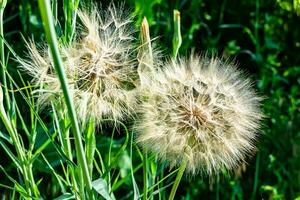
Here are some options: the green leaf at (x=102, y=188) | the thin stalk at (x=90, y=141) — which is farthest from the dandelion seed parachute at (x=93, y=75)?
the green leaf at (x=102, y=188)

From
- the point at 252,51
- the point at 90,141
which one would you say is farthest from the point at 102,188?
the point at 252,51

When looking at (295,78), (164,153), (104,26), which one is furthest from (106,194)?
(295,78)

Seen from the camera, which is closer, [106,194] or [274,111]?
[106,194]

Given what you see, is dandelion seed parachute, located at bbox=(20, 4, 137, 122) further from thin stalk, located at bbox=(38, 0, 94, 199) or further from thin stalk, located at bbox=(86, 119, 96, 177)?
thin stalk, located at bbox=(38, 0, 94, 199)

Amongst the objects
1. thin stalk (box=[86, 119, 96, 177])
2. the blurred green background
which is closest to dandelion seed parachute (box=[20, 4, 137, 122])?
thin stalk (box=[86, 119, 96, 177])

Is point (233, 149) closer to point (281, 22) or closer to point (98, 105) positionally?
point (98, 105)

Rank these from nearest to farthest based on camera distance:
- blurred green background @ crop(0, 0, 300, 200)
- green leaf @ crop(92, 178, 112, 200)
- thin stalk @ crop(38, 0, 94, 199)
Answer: thin stalk @ crop(38, 0, 94, 199), green leaf @ crop(92, 178, 112, 200), blurred green background @ crop(0, 0, 300, 200)
